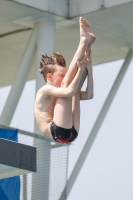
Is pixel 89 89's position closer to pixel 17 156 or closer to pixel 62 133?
pixel 62 133

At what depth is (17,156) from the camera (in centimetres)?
1165

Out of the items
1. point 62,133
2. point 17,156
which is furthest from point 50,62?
point 17,156

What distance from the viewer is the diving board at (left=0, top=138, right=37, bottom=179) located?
37.5 ft

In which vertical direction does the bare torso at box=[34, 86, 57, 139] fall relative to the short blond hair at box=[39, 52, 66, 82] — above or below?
below

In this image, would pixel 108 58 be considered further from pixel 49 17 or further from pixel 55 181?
pixel 55 181

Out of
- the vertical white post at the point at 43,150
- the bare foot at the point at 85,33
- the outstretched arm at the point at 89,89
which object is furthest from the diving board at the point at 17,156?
the vertical white post at the point at 43,150

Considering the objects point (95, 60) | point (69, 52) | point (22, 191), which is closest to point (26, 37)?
point (69, 52)

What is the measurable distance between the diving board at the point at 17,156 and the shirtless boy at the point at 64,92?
3.66 feet

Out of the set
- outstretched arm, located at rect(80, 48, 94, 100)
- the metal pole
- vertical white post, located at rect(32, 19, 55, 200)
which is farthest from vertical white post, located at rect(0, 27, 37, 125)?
outstretched arm, located at rect(80, 48, 94, 100)

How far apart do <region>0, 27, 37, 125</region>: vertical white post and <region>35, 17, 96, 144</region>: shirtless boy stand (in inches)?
362

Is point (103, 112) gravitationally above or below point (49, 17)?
below

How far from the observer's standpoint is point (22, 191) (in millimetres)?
16734

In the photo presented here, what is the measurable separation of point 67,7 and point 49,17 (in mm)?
497

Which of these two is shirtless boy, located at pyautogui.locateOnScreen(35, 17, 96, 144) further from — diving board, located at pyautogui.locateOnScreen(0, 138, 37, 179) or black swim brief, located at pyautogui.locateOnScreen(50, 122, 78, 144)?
diving board, located at pyautogui.locateOnScreen(0, 138, 37, 179)
